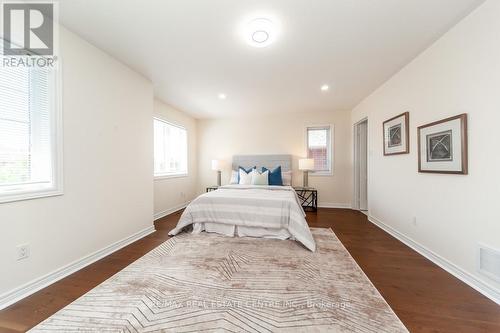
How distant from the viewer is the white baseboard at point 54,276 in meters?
1.59

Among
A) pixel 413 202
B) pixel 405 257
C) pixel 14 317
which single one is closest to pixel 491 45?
pixel 413 202

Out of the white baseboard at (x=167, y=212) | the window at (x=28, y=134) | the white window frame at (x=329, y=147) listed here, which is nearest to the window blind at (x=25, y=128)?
the window at (x=28, y=134)

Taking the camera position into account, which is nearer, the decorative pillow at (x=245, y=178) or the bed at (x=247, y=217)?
the bed at (x=247, y=217)

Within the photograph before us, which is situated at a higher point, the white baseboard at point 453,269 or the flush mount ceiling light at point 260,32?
the flush mount ceiling light at point 260,32

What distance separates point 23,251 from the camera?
5.55 feet

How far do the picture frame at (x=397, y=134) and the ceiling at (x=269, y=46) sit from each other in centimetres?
71

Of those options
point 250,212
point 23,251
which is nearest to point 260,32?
point 250,212

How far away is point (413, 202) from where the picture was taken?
265cm

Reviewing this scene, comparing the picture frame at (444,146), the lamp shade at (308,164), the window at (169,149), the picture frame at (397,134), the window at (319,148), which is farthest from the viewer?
the window at (319,148)

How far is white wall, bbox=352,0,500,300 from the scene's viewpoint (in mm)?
1670

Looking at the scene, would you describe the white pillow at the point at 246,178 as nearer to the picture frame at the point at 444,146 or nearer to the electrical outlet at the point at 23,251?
the picture frame at the point at 444,146

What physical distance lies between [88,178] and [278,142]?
4090 mm

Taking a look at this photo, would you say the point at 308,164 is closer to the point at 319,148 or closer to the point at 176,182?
the point at 319,148

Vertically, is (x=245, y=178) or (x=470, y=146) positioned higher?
(x=470, y=146)
